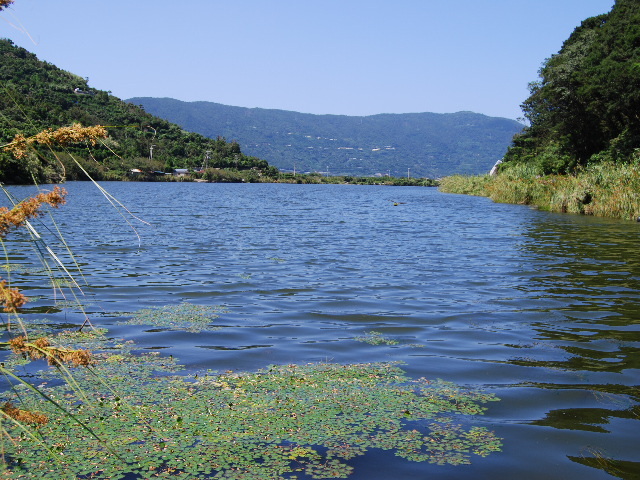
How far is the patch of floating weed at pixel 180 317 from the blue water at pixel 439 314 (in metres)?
0.24

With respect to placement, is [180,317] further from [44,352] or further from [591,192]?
[591,192]

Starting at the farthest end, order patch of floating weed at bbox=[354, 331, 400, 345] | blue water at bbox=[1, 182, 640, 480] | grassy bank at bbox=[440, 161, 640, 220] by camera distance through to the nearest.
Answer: grassy bank at bbox=[440, 161, 640, 220] → patch of floating weed at bbox=[354, 331, 400, 345] → blue water at bbox=[1, 182, 640, 480]

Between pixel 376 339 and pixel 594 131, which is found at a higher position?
pixel 594 131

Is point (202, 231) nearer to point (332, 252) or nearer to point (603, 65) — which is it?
point (332, 252)

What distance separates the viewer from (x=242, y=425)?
230 inches

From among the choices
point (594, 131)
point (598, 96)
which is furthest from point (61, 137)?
point (594, 131)

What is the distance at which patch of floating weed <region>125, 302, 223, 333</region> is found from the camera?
9.66 metres

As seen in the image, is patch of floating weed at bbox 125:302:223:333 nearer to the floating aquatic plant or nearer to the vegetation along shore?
the floating aquatic plant

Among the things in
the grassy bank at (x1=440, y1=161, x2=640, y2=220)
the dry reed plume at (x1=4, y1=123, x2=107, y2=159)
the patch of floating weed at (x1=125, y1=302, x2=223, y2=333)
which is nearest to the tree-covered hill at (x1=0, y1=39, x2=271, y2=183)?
the grassy bank at (x1=440, y1=161, x2=640, y2=220)

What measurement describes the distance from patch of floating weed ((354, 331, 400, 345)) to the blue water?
0.14m

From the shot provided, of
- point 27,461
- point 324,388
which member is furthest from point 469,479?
point 27,461

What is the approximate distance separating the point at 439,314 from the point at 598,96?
37962 millimetres

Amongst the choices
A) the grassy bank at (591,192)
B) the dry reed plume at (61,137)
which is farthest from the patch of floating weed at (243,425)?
the grassy bank at (591,192)

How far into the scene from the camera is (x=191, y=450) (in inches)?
208
